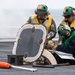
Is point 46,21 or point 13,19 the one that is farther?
point 13,19

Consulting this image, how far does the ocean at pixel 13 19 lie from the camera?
27.1 meters

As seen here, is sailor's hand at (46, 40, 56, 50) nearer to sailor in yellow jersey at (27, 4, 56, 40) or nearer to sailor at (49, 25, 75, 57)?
sailor at (49, 25, 75, 57)

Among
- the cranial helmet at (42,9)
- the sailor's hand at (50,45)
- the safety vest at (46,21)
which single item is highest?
the cranial helmet at (42,9)

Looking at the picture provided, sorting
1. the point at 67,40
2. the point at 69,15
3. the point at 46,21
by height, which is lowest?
the point at 67,40

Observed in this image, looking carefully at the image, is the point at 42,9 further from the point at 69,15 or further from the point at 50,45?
the point at 50,45

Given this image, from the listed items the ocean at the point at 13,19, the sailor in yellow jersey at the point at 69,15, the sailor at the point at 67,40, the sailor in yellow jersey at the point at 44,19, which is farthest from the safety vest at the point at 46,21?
the ocean at the point at 13,19

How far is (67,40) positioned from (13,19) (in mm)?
15882

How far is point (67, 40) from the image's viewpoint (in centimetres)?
1406

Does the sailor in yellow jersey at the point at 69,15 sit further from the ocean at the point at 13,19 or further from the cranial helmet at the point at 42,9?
the ocean at the point at 13,19

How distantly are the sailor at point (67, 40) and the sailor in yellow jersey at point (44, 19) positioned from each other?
1.44 meters

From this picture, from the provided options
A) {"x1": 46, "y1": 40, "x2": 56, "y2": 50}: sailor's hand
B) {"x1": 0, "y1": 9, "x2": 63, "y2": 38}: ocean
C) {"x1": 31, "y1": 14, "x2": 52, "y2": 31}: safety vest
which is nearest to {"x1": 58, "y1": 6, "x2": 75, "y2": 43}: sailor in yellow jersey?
{"x1": 46, "y1": 40, "x2": 56, "y2": 50}: sailor's hand

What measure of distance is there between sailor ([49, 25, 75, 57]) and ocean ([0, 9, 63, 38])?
1236cm

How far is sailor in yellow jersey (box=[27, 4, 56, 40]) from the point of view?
1549 cm

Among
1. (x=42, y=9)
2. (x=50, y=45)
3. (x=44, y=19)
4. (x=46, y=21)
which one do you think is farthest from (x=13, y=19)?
(x=50, y=45)
